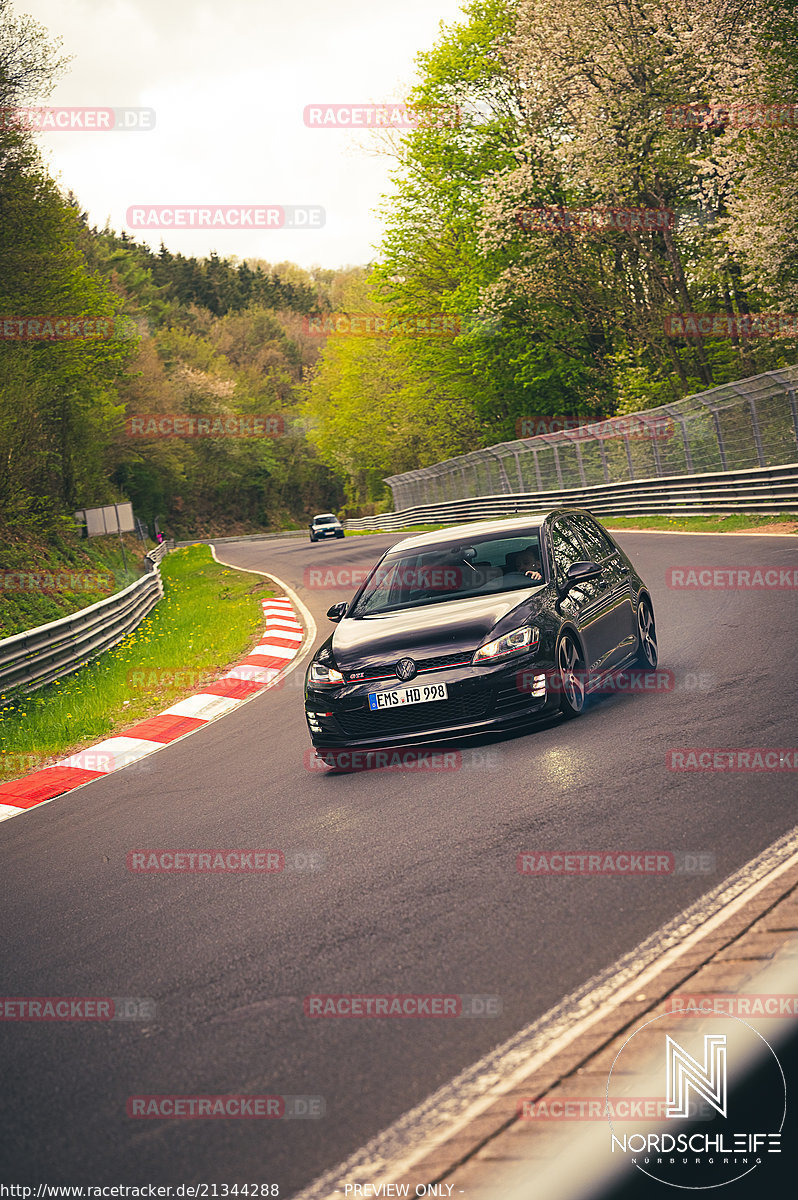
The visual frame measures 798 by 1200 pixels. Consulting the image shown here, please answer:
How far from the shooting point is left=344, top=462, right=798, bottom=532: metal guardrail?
70.5ft

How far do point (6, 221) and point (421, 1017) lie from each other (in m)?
Answer: 31.8

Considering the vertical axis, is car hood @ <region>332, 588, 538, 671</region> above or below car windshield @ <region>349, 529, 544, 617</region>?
below

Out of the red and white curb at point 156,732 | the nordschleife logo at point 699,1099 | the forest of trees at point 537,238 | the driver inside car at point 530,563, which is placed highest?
the forest of trees at point 537,238

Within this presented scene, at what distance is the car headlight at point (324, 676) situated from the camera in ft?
24.6

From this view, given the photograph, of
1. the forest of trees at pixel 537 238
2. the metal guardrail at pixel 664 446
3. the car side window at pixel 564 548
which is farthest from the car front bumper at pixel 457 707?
the forest of trees at pixel 537 238

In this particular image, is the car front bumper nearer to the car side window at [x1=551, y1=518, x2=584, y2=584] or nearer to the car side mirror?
the car side mirror

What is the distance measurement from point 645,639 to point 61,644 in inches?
375

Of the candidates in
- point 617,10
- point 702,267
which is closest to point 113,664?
point 702,267

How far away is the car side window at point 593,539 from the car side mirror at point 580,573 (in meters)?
0.93

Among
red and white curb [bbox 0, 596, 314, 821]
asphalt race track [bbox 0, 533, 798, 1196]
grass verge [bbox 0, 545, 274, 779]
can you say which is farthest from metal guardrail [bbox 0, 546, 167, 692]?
asphalt race track [bbox 0, 533, 798, 1196]

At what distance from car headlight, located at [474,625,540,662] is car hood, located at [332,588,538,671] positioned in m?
0.08

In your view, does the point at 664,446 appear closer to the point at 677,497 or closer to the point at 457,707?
the point at 677,497

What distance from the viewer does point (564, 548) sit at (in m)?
8.55

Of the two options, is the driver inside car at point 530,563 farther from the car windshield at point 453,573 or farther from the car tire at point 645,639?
the car tire at point 645,639
